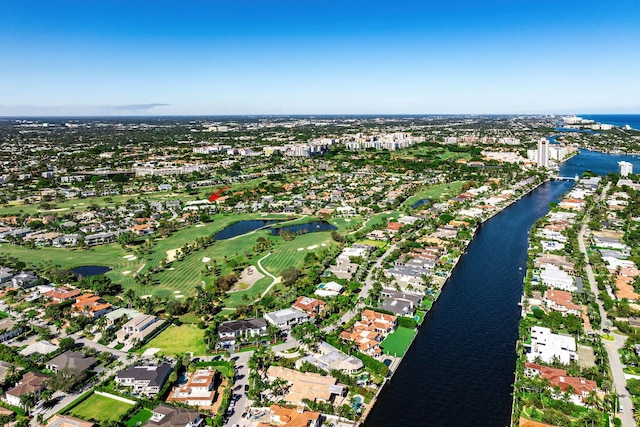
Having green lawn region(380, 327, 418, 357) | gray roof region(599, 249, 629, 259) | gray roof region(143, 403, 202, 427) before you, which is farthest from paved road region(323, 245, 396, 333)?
gray roof region(599, 249, 629, 259)

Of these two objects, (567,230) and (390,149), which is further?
(390,149)

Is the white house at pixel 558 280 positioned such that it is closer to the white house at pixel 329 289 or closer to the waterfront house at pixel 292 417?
the white house at pixel 329 289

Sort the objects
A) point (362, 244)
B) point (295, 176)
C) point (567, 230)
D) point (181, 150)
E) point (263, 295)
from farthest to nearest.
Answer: point (181, 150) → point (295, 176) → point (567, 230) → point (362, 244) → point (263, 295)

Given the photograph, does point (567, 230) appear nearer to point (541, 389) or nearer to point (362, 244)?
point (362, 244)

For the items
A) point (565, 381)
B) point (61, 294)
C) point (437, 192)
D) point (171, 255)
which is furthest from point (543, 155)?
point (61, 294)

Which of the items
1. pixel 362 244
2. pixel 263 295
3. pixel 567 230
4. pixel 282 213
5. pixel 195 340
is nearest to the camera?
pixel 195 340

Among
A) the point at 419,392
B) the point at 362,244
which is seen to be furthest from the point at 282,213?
the point at 419,392

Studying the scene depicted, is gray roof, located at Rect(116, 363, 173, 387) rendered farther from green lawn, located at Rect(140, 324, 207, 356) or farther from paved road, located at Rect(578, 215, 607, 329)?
paved road, located at Rect(578, 215, 607, 329)
